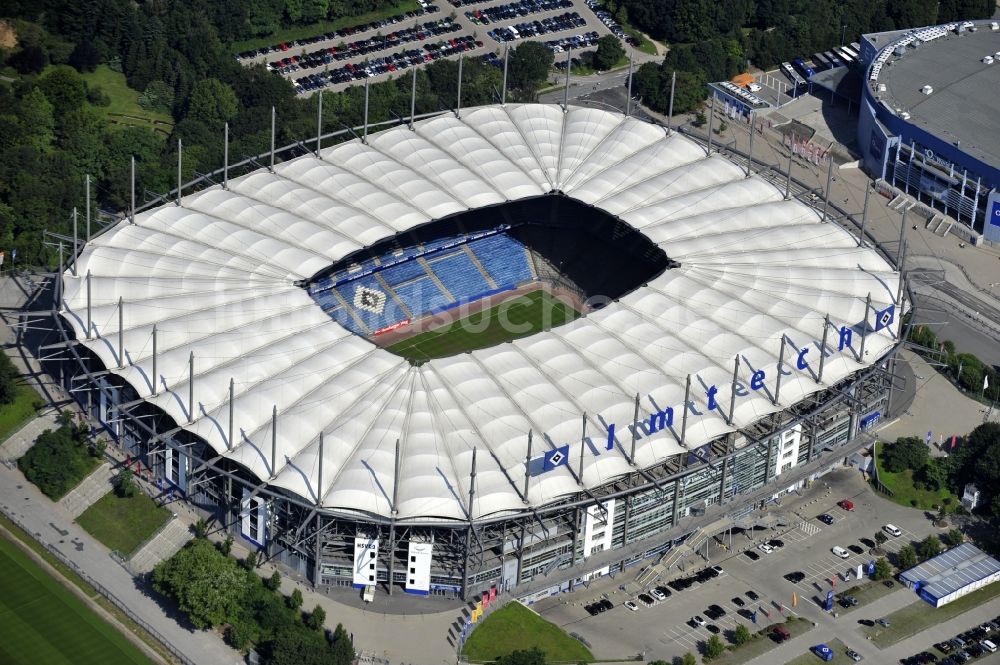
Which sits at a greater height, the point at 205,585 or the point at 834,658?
the point at 205,585

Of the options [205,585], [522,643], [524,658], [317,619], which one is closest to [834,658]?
[522,643]

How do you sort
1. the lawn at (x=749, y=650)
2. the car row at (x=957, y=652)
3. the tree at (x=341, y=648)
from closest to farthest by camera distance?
the tree at (x=341, y=648), the lawn at (x=749, y=650), the car row at (x=957, y=652)

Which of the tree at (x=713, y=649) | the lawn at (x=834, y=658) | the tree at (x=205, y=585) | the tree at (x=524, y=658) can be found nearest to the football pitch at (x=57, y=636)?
the tree at (x=205, y=585)

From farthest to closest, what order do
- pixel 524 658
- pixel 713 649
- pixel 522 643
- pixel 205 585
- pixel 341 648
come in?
pixel 522 643, pixel 713 649, pixel 205 585, pixel 341 648, pixel 524 658

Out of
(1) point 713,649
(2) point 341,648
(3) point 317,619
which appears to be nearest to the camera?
(2) point 341,648

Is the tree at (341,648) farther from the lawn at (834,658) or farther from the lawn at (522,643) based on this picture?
the lawn at (834,658)

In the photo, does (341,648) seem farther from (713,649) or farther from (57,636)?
(713,649)

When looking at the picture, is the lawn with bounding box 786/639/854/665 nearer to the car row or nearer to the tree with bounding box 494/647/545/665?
the car row
